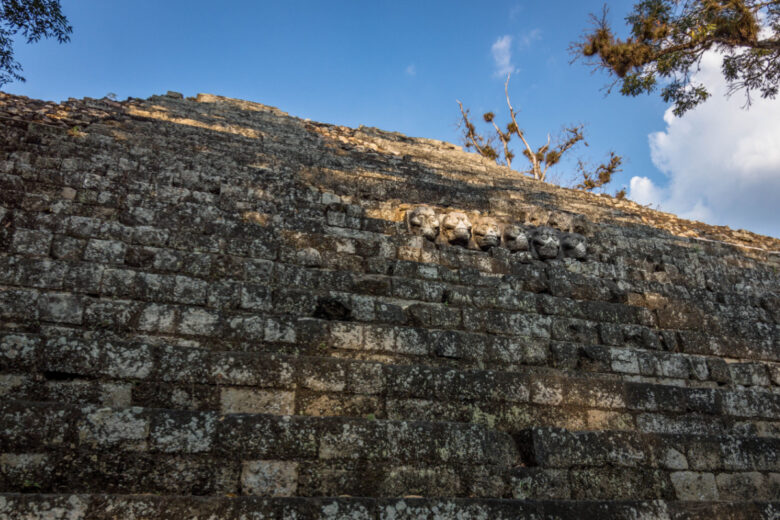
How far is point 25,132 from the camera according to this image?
641 cm

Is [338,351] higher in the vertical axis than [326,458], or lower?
higher

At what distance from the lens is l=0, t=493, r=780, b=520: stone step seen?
86.3 inches

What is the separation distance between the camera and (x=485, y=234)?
6.49 metres

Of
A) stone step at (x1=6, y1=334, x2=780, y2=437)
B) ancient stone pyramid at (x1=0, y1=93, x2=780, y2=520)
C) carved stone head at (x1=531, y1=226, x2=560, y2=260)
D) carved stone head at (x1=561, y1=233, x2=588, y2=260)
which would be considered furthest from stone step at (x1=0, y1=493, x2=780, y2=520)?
carved stone head at (x1=561, y1=233, x2=588, y2=260)

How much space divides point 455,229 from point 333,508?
4.36 metres

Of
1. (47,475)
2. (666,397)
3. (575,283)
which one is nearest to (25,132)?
(47,475)

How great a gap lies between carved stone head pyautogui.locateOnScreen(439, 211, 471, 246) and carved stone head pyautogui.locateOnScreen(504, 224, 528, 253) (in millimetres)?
581

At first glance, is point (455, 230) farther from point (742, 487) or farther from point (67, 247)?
point (67, 247)

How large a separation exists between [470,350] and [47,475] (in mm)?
3060

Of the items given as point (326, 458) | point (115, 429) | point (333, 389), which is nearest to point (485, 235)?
point (333, 389)

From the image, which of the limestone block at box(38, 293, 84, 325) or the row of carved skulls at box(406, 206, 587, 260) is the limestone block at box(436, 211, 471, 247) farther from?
the limestone block at box(38, 293, 84, 325)

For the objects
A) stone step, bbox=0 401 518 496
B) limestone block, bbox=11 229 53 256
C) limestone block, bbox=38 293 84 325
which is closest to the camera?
stone step, bbox=0 401 518 496

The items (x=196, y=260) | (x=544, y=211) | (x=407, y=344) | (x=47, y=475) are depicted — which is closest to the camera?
(x=47, y=475)

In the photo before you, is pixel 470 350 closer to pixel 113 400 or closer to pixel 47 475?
pixel 113 400
